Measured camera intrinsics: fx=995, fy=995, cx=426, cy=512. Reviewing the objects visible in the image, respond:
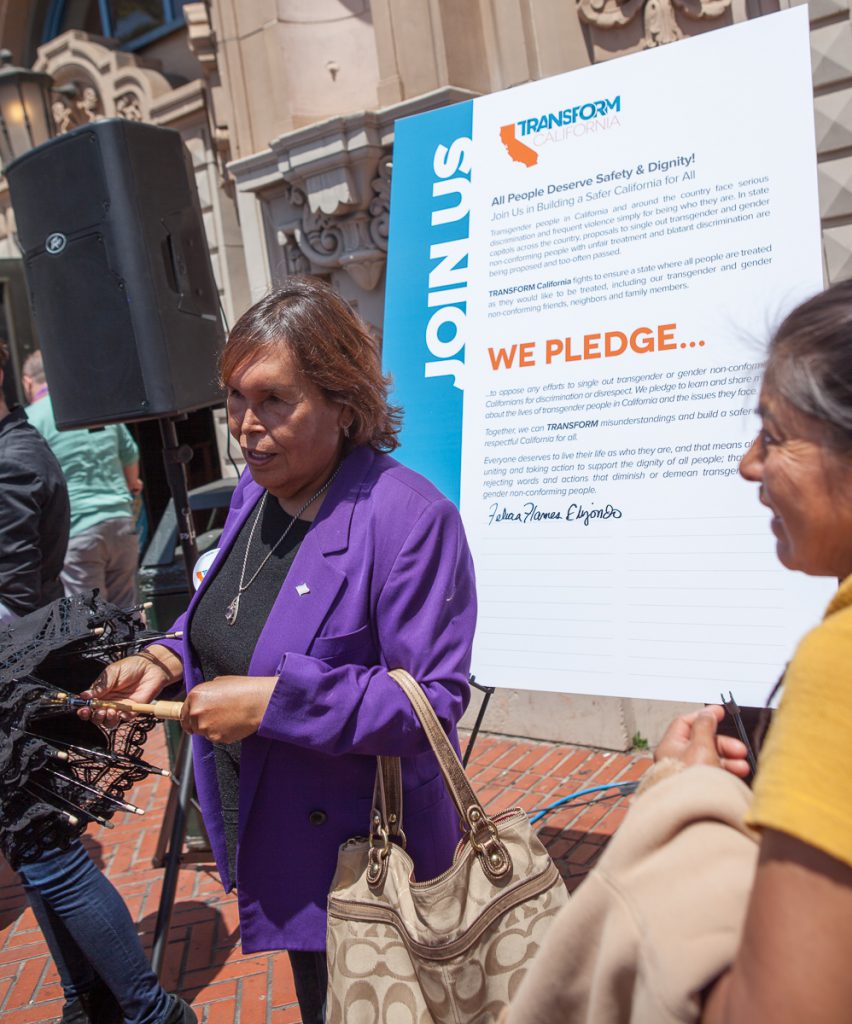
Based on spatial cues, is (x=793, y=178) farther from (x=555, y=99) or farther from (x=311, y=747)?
(x=311, y=747)

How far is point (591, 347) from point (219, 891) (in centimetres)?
277

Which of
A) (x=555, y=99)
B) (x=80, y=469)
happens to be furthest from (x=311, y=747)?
(x=80, y=469)

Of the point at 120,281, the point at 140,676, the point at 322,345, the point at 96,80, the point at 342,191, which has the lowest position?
the point at 140,676

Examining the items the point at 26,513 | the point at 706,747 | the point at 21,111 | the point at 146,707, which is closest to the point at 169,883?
the point at 26,513

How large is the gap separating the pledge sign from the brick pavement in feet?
5.02

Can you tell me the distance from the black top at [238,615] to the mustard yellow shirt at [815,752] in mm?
1204

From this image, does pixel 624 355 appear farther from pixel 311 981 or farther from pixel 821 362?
pixel 311 981

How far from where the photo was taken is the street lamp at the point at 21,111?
7.52 m

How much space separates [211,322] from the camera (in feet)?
13.7

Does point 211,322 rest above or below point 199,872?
above

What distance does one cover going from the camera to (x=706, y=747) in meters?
1.13

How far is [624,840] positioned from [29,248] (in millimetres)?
3839

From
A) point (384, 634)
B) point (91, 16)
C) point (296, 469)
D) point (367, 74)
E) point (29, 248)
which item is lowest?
point (384, 634)
